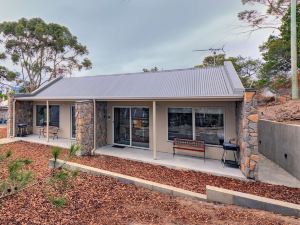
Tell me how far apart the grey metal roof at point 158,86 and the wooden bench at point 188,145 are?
81.3 inches

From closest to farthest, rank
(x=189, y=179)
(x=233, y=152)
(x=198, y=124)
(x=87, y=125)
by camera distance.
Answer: (x=189, y=179)
(x=233, y=152)
(x=198, y=124)
(x=87, y=125)

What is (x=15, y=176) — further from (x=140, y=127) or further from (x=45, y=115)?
(x=45, y=115)

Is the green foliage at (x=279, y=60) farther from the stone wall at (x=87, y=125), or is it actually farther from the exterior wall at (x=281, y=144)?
the stone wall at (x=87, y=125)

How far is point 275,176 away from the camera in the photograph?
250 inches

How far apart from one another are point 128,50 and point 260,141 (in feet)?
54.7

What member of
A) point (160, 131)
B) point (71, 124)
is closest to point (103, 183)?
point (160, 131)

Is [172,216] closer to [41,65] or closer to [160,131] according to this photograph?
[160,131]

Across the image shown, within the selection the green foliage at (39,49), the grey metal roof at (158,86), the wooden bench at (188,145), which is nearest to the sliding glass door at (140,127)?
the grey metal roof at (158,86)

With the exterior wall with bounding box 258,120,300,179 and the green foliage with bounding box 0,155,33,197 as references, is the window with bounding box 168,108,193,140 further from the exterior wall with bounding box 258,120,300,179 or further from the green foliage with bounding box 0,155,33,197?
the green foliage with bounding box 0,155,33,197

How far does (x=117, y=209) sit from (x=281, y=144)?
21.8ft

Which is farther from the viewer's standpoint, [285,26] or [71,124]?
[285,26]

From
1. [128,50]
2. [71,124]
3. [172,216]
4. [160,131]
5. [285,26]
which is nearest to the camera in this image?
[172,216]

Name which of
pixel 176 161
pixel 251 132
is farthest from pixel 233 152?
pixel 176 161

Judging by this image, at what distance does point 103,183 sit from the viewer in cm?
545
